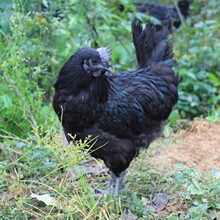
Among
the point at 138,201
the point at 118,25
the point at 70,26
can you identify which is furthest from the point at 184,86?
the point at 138,201

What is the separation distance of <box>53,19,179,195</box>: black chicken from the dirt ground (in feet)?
1.68

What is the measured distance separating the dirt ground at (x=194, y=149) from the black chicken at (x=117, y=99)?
513mm

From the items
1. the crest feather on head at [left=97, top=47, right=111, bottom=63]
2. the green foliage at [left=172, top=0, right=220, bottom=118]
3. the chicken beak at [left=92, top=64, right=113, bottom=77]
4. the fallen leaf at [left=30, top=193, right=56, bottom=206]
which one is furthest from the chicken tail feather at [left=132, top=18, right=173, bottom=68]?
the green foliage at [left=172, top=0, right=220, bottom=118]

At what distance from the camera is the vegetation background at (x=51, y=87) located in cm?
421

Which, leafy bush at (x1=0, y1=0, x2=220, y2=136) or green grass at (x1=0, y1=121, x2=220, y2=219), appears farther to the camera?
leafy bush at (x1=0, y1=0, x2=220, y2=136)

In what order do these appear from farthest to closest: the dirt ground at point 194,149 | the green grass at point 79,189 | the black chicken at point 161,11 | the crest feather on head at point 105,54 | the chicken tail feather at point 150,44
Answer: the black chicken at point 161,11 < the dirt ground at point 194,149 < the chicken tail feather at point 150,44 < the crest feather on head at point 105,54 < the green grass at point 79,189

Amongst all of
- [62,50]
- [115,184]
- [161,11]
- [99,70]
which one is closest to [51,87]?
[62,50]

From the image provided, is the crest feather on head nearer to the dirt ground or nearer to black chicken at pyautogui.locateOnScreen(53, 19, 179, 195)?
black chicken at pyautogui.locateOnScreen(53, 19, 179, 195)

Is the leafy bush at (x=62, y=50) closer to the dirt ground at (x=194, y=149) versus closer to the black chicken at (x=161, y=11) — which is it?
the black chicken at (x=161, y=11)

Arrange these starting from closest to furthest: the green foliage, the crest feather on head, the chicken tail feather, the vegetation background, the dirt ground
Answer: the vegetation background, the crest feather on head, the chicken tail feather, the dirt ground, the green foliage

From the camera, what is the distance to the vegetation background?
4.21 meters

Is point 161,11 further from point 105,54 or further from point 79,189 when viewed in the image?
point 79,189

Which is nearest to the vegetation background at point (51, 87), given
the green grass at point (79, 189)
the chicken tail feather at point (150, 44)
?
the green grass at point (79, 189)

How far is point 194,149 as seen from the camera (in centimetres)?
595
